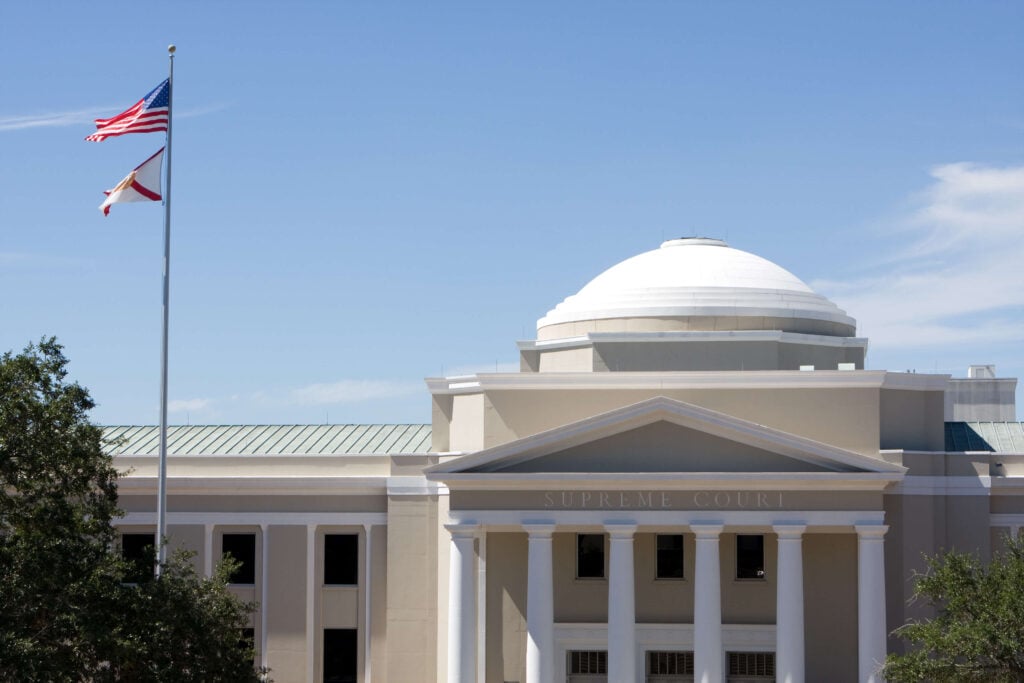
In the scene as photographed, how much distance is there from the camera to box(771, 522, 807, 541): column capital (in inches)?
2092

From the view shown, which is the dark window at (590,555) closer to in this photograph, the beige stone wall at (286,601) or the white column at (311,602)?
the white column at (311,602)

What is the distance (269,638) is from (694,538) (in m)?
15.6

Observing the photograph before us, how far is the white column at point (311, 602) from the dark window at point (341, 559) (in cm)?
57

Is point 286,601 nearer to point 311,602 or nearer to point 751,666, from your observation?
point 311,602

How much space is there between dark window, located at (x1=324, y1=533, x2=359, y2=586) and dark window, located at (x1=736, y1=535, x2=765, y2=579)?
45.1ft

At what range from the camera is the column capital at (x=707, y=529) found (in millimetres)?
53312

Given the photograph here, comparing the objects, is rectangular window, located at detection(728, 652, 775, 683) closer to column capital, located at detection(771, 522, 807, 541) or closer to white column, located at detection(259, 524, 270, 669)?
column capital, located at detection(771, 522, 807, 541)

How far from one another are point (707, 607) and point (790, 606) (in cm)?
249

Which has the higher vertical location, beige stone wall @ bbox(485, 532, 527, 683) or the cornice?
the cornice

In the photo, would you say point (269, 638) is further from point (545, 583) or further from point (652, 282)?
point (652, 282)

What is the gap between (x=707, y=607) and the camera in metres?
53.2

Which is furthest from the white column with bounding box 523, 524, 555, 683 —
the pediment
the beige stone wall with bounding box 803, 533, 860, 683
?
the beige stone wall with bounding box 803, 533, 860, 683

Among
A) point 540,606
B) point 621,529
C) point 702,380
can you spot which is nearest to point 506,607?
point 540,606

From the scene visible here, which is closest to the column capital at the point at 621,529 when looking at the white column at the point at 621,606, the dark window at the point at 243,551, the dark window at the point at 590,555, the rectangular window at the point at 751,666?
the white column at the point at 621,606
